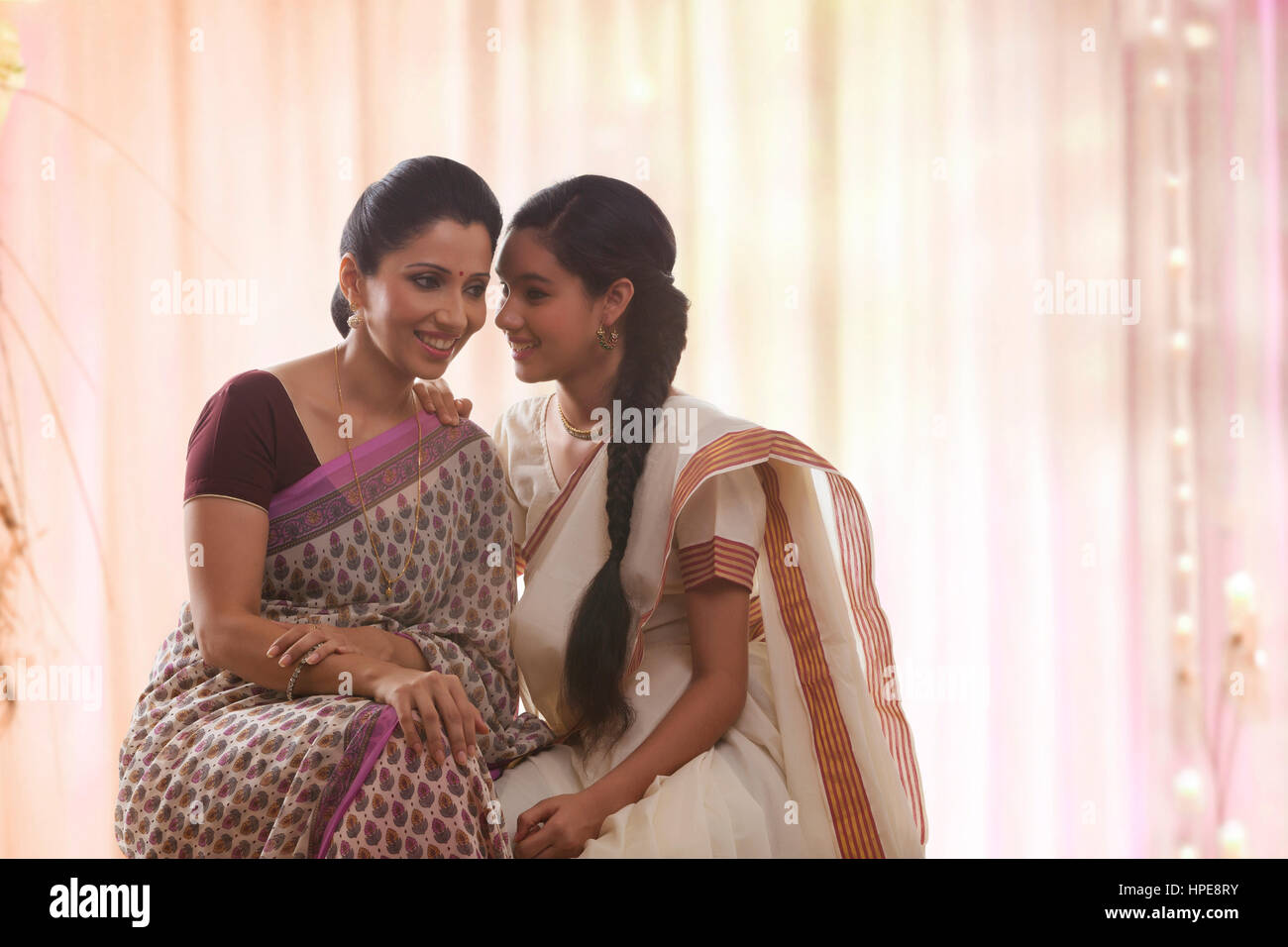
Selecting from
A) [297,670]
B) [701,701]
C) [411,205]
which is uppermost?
[411,205]

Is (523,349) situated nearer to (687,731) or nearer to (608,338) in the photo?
(608,338)

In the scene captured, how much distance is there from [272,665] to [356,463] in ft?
0.92

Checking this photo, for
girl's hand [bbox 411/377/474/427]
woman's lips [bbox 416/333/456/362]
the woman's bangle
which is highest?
woman's lips [bbox 416/333/456/362]

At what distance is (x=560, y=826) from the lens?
4.03ft

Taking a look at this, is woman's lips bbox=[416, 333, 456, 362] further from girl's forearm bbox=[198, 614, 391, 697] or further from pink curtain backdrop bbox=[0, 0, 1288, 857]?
pink curtain backdrop bbox=[0, 0, 1288, 857]

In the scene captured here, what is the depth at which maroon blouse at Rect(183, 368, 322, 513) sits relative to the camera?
1.24m

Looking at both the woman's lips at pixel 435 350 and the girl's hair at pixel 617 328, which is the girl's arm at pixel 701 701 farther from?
the woman's lips at pixel 435 350

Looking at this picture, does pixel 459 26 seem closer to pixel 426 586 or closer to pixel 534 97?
pixel 534 97

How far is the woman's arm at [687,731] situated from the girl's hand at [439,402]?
42cm

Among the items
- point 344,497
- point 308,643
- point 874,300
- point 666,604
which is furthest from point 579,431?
point 874,300

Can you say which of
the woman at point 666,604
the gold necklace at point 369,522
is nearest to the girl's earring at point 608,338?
the woman at point 666,604

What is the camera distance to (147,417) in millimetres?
2102

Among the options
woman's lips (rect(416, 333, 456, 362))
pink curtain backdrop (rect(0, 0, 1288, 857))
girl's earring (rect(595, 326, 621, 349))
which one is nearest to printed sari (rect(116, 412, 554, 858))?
woman's lips (rect(416, 333, 456, 362))

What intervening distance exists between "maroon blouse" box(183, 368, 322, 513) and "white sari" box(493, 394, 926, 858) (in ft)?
1.22
